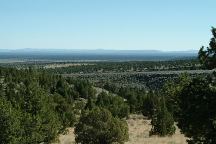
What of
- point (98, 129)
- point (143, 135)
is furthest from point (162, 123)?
point (98, 129)

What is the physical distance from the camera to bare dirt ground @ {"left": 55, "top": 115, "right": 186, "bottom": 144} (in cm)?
4719

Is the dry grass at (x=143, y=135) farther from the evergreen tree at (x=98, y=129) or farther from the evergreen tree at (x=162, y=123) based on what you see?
the evergreen tree at (x=98, y=129)

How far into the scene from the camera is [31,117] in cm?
3650

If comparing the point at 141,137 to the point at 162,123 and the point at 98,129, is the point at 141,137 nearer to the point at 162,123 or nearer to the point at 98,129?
the point at 162,123

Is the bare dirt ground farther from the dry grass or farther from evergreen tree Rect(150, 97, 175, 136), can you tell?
evergreen tree Rect(150, 97, 175, 136)

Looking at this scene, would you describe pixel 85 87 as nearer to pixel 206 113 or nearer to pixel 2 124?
pixel 2 124

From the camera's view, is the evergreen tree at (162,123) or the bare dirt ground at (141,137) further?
the evergreen tree at (162,123)

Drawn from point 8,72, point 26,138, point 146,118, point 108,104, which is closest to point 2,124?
point 26,138

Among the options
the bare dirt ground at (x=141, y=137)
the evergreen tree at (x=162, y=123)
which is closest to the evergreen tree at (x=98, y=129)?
the bare dirt ground at (x=141, y=137)

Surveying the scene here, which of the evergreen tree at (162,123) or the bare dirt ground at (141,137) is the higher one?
the evergreen tree at (162,123)

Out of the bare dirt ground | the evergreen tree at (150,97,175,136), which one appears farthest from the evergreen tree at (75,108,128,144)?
the evergreen tree at (150,97,175,136)

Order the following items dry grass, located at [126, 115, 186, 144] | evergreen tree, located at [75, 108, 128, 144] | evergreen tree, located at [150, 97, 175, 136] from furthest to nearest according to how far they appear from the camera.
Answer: evergreen tree, located at [150, 97, 175, 136] < dry grass, located at [126, 115, 186, 144] < evergreen tree, located at [75, 108, 128, 144]

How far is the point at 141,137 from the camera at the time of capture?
52656mm

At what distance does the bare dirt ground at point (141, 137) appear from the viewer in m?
47.2
